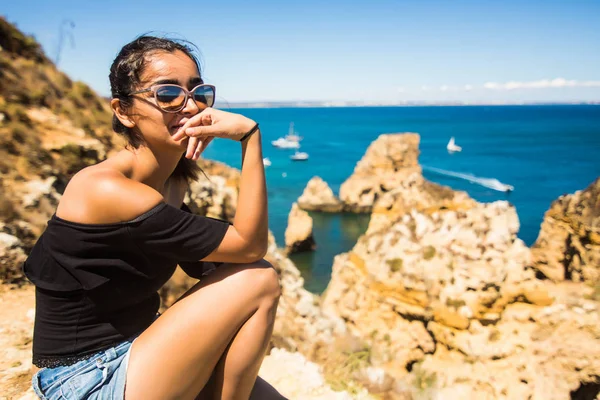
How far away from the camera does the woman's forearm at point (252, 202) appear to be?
6.31 ft

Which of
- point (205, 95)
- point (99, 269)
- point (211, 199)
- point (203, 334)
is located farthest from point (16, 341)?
point (211, 199)

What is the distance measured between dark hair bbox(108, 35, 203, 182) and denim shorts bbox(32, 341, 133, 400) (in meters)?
0.95

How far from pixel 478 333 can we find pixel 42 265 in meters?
5.48

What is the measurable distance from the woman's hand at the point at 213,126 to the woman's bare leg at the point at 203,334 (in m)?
0.61

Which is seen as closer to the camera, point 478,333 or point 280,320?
point 280,320

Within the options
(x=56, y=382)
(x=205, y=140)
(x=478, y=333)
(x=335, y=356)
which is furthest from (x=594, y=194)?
(x=56, y=382)

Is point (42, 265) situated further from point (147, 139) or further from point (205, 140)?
point (205, 140)

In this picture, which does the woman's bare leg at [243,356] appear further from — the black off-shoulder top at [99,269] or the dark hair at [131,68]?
the dark hair at [131,68]

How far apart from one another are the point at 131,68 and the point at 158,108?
0.21m

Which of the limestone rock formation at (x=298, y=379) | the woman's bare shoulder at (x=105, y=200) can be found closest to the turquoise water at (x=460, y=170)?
the limestone rock formation at (x=298, y=379)

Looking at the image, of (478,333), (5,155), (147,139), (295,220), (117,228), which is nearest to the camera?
(117,228)

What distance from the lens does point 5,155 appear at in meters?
5.21

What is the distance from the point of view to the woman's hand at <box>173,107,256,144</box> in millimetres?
1947

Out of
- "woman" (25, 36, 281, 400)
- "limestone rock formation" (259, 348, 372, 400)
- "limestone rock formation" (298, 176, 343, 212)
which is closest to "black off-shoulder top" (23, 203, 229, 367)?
"woman" (25, 36, 281, 400)
